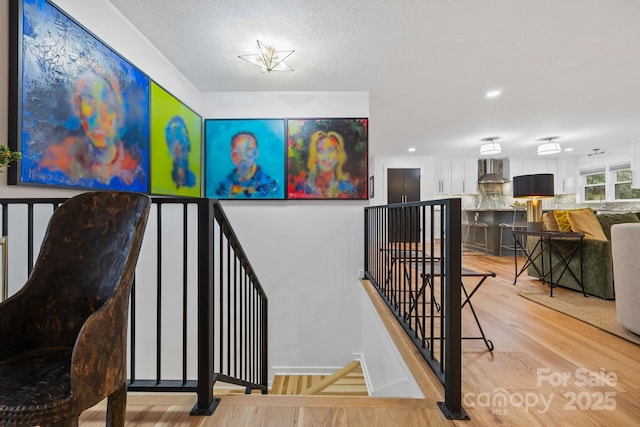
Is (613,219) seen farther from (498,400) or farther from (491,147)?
(498,400)

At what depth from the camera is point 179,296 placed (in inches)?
136

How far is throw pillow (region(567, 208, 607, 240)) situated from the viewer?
344 cm

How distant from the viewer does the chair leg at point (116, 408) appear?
1.01 meters

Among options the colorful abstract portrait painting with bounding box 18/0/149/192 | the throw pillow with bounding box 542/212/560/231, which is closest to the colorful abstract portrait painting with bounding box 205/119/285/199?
the colorful abstract portrait painting with bounding box 18/0/149/192

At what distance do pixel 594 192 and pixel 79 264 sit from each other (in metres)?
10.8

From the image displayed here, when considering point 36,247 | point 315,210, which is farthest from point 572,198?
point 36,247

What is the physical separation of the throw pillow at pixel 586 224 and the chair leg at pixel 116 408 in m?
4.31

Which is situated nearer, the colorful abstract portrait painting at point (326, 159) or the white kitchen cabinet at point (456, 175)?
the colorful abstract portrait painting at point (326, 159)

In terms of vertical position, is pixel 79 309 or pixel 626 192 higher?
pixel 626 192

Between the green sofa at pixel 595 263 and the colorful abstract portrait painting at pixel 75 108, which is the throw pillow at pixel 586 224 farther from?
the colorful abstract portrait painting at pixel 75 108

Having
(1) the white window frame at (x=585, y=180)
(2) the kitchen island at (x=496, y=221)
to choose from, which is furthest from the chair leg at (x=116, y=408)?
(1) the white window frame at (x=585, y=180)

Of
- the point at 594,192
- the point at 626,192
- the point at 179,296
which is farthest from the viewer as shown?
the point at 594,192

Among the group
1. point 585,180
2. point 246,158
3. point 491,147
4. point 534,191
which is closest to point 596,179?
point 585,180

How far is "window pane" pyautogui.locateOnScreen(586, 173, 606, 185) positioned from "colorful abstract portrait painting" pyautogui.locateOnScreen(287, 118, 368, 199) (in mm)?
7890
